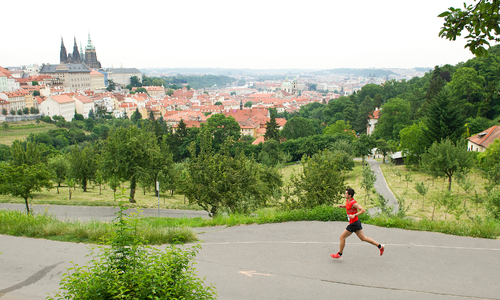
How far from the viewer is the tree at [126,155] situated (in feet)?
69.5

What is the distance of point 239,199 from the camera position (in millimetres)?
12969

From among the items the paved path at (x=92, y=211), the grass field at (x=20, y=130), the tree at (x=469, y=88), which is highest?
the tree at (x=469, y=88)

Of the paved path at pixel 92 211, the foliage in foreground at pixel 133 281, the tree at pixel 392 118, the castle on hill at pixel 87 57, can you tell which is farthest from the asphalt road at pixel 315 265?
the castle on hill at pixel 87 57

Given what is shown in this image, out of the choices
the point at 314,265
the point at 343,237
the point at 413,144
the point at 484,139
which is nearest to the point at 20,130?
the point at 413,144

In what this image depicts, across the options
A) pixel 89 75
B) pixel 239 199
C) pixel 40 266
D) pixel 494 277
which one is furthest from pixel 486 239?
pixel 89 75

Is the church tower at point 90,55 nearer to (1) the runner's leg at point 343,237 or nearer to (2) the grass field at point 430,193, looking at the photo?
(2) the grass field at point 430,193

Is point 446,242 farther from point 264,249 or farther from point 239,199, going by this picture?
point 239,199

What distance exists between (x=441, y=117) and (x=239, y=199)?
1053 inches

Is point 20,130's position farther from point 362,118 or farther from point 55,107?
point 362,118

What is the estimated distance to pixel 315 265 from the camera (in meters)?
6.82

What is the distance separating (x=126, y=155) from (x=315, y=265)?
16681 mm

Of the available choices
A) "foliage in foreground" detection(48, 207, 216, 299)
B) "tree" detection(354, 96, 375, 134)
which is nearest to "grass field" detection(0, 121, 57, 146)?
"tree" detection(354, 96, 375, 134)

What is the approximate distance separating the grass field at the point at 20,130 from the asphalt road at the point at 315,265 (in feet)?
255

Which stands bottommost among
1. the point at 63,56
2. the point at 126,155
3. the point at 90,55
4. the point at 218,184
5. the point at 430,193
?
the point at 430,193
